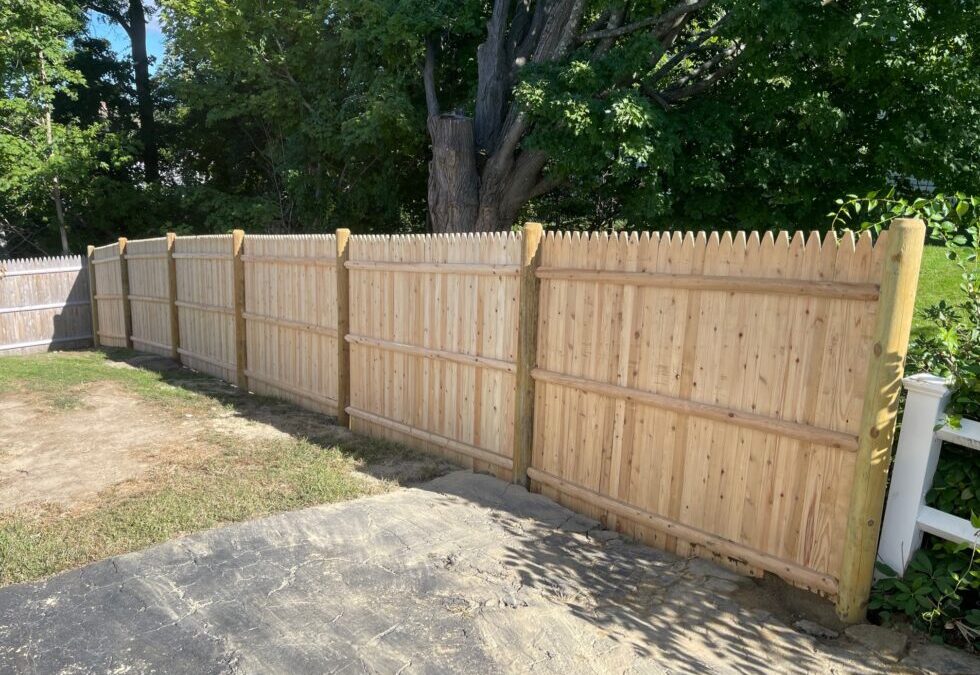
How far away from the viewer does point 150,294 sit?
12.2m

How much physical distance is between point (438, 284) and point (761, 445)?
3129 millimetres

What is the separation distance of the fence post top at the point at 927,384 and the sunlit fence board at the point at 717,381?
0.29 m

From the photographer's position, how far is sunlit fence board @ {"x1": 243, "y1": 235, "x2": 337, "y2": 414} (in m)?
7.66

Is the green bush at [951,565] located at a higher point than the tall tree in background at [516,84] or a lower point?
lower

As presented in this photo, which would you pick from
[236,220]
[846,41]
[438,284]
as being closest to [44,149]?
[236,220]

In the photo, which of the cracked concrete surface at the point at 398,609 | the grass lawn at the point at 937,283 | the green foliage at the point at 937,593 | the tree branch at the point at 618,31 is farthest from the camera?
the tree branch at the point at 618,31

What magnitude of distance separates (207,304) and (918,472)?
914cm

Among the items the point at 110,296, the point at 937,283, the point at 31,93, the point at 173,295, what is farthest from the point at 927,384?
the point at 31,93

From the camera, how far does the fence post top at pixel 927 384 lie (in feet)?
11.4

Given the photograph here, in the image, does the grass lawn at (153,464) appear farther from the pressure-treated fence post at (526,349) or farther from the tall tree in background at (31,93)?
the tall tree in background at (31,93)

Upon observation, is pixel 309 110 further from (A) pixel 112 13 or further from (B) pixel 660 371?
(B) pixel 660 371

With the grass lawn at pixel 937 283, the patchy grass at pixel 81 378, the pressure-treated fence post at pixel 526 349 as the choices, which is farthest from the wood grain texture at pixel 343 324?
the grass lawn at pixel 937 283

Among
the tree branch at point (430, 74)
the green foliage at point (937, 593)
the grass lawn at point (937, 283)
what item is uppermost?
the tree branch at point (430, 74)

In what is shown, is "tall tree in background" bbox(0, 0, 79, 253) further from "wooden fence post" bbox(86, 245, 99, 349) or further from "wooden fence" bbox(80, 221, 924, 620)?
"wooden fence" bbox(80, 221, 924, 620)
